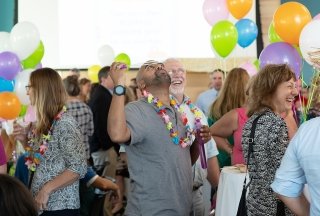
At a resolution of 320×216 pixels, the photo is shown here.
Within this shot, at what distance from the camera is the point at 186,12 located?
27.5 ft

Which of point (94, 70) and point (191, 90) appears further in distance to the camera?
point (191, 90)

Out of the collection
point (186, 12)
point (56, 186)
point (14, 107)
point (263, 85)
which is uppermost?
point (186, 12)

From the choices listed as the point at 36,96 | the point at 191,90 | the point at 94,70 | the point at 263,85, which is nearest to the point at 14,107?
the point at 36,96

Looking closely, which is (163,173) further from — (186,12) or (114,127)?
(186,12)

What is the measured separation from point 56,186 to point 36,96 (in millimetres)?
472

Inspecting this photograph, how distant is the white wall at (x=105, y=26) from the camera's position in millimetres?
8078

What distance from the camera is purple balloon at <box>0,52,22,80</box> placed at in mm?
4057

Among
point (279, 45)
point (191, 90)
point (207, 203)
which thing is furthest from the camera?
point (191, 90)

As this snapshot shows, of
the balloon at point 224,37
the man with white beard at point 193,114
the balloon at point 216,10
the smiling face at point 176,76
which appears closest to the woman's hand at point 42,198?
the man with white beard at point 193,114

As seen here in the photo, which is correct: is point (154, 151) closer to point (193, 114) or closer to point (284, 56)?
point (193, 114)

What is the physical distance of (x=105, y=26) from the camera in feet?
26.9

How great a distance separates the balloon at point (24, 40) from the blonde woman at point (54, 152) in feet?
5.47

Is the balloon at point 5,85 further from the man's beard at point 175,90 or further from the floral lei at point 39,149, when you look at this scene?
the man's beard at point 175,90

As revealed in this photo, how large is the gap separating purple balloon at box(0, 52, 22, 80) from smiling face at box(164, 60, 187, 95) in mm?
1318
